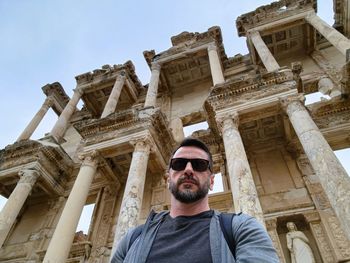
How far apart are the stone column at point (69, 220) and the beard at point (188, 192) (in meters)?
7.11

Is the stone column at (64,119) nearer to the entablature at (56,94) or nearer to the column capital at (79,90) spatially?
the column capital at (79,90)

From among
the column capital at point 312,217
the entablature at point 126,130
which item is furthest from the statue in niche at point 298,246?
the entablature at point 126,130

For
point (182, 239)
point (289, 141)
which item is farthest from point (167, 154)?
point (182, 239)

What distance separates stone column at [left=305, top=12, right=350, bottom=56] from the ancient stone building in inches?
2.6

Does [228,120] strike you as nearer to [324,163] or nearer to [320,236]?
[324,163]

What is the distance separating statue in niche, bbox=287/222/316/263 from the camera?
24.8 feet

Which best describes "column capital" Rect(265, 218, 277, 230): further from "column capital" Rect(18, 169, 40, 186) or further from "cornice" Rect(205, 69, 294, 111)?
"column capital" Rect(18, 169, 40, 186)

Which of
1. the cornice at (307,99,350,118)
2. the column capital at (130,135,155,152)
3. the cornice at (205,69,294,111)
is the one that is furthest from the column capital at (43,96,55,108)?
the cornice at (307,99,350,118)

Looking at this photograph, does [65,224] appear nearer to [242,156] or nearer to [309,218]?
[242,156]

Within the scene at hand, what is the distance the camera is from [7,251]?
41.0 ft

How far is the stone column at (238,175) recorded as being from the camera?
6.45 m

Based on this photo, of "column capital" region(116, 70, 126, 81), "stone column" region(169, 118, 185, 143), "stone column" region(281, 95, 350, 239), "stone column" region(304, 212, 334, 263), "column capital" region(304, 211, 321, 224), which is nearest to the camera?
"stone column" region(281, 95, 350, 239)

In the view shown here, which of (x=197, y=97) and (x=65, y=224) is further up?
(x=197, y=97)

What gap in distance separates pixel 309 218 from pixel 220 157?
4479 millimetres
